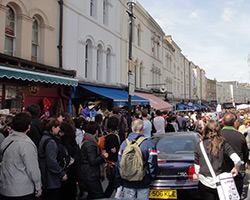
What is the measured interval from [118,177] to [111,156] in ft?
2.59

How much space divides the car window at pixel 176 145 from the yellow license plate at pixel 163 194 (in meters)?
1.05

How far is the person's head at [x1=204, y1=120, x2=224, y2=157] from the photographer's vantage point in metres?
3.32

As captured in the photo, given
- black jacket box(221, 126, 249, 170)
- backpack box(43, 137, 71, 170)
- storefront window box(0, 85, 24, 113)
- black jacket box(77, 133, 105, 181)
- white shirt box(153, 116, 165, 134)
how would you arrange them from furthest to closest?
white shirt box(153, 116, 165, 134), storefront window box(0, 85, 24, 113), black jacket box(221, 126, 249, 170), black jacket box(77, 133, 105, 181), backpack box(43, 137, 71, 170)

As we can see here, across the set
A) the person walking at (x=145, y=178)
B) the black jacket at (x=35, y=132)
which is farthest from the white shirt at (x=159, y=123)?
the person walking at (x=145, y=178)

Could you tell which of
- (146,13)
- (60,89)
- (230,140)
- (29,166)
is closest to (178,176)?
(230,140)

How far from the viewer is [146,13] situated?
70.2ft

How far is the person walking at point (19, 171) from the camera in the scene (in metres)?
3.20

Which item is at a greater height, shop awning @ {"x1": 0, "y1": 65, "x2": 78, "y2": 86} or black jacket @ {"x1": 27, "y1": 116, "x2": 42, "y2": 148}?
shop awning @ {"x1": 0, "y1": 65, "x2": 78, "y2": 86}

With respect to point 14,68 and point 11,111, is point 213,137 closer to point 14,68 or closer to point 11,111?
point 14,68

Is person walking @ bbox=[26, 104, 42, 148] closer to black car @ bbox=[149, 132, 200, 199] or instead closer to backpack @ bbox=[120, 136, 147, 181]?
backpack @ bbox=[120, 136, 147, 181]

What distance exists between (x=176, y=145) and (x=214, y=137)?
2163 millimetres

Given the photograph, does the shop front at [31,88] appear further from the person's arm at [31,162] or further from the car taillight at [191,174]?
the car taillight at [191,174]

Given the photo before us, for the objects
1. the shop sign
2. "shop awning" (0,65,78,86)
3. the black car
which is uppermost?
"shop awning" (0,65,78,86)

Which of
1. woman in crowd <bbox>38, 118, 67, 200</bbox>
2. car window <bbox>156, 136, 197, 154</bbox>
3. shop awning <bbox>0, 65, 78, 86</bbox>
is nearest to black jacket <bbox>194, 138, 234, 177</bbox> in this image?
car window <bbox>156, 136, 197, 154</bbox>
